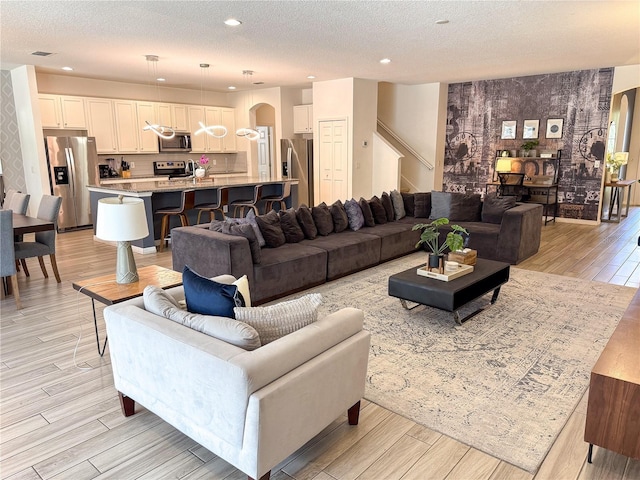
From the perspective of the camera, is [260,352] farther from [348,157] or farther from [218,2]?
[348,157]

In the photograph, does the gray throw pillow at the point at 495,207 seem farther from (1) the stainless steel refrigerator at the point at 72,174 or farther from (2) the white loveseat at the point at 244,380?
(1) the stainless steel refrigerator at the point at 72,174

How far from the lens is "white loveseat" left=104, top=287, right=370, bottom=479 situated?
1802mm

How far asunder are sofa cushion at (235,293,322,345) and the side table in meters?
1.18

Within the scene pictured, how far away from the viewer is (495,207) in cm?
614

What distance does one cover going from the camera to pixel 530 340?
349 cm

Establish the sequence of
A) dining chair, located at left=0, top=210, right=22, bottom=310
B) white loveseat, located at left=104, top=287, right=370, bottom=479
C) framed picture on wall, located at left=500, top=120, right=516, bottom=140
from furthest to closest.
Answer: framed picture on wall, located at left=500, top=120, right=516, bottom=140, dining chair, located at left=0, top=210, right=22, bottom=310, white loveseat, located at left=104, top=287, right=370, bottom=479

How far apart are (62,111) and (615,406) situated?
30.3ft

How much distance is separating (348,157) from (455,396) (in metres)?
6.70

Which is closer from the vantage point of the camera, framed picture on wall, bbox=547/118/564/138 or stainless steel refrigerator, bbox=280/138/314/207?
framed picture on wall, bbox=547/118/564/138

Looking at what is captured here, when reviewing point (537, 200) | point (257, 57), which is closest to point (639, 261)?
point (537, 200)

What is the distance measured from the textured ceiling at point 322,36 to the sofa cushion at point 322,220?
81.8 inches

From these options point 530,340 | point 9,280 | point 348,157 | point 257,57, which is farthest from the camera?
point 348,157

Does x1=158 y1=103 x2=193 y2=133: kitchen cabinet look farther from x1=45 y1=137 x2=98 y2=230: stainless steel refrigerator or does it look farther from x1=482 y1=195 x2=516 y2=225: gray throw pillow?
x1=482 y1=195 x2=516 y2=225: gray throw pillow

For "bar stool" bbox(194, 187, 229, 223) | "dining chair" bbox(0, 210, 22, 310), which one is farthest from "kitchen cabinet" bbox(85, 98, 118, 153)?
"dining chair" bbox(0, 210, 22, 310)
